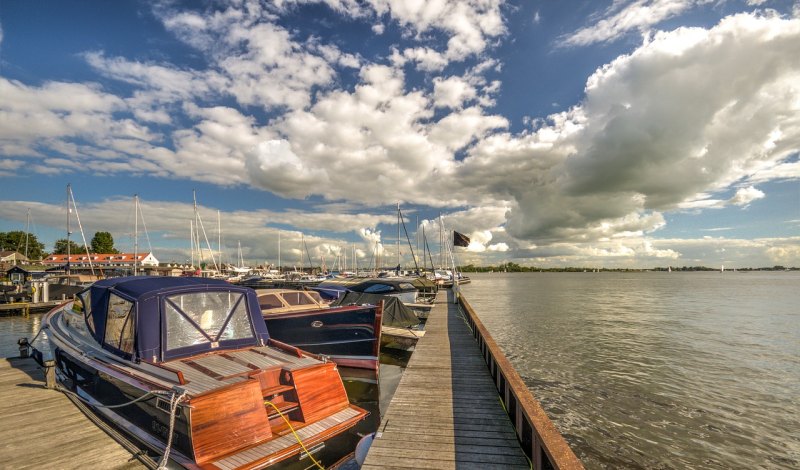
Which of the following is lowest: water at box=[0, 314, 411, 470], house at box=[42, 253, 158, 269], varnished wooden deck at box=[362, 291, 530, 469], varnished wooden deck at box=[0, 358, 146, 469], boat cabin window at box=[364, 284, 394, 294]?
water at box=[0, 314, 411, 470]

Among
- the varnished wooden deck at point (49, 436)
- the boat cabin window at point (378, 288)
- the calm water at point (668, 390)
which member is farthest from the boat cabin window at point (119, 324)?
the boat cabin window at point (378, 288)

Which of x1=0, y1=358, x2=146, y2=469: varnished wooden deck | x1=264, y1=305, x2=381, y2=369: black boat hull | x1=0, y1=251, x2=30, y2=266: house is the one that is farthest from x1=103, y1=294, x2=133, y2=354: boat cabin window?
x1=0, y1=251, x2=30, y2=266: house

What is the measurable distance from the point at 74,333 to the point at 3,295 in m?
33.1

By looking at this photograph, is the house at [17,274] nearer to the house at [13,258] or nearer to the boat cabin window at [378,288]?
the boat cabin window at [378,288]

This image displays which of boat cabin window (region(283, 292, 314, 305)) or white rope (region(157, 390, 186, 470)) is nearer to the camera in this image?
white rope (region(157, 390, 186, 470))

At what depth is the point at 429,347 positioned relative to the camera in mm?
12219

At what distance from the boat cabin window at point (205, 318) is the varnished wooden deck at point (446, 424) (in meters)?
3.76

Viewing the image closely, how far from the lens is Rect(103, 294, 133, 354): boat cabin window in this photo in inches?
287

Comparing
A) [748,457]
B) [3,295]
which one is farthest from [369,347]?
[3,295]

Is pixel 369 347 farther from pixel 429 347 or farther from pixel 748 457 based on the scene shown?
pixel 748 457

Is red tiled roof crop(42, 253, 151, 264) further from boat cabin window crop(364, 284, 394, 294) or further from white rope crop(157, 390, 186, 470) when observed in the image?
white rope crop(157, 390, 186, 470)

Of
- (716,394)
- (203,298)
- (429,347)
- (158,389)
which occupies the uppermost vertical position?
(203,298)

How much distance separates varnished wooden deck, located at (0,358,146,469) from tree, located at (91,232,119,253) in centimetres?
13192

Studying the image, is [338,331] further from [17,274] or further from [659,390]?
[17,274]
